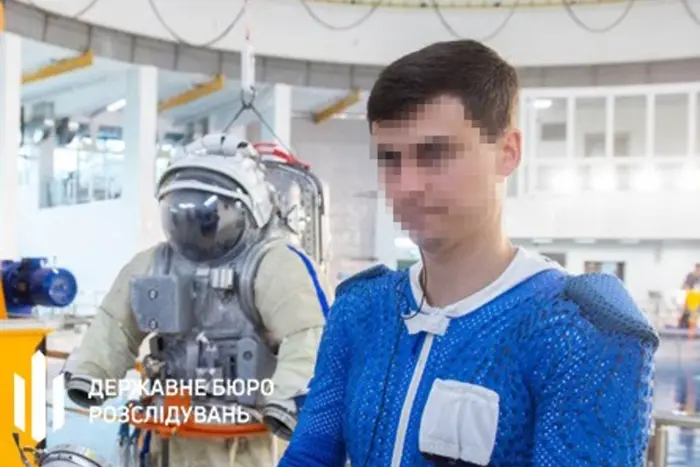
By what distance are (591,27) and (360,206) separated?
16.2ft

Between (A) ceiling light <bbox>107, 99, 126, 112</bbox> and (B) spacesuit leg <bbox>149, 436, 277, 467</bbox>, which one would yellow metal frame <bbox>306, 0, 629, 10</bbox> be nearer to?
(A) ceiling light <bbox>107, 99, 126, 112</bbox>

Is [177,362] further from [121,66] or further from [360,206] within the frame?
[360,206]

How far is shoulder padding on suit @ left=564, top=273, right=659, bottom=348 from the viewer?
933 millimetres

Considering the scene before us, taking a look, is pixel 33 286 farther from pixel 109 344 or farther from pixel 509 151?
pixel 509 151

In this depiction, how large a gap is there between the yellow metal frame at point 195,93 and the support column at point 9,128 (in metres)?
3.20

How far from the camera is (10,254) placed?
822cm

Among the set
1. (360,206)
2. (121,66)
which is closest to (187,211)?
(121,66)

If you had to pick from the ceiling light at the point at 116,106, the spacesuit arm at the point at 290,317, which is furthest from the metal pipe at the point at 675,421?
the ceiling light at the point at 116,106

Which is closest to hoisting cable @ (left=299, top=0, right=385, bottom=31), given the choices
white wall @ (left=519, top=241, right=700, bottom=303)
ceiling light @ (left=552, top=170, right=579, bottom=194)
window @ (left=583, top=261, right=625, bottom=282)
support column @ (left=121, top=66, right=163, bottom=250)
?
support column @ (left=121, top=66, right=163, bottom=250)

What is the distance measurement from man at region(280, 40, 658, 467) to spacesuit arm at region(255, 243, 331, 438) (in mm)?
1618

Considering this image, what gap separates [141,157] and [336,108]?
3.95 meters

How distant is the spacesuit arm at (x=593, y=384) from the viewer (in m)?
0.91

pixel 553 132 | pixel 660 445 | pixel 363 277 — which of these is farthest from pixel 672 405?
pixel 553 132

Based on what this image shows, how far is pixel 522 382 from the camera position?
3.17ft
